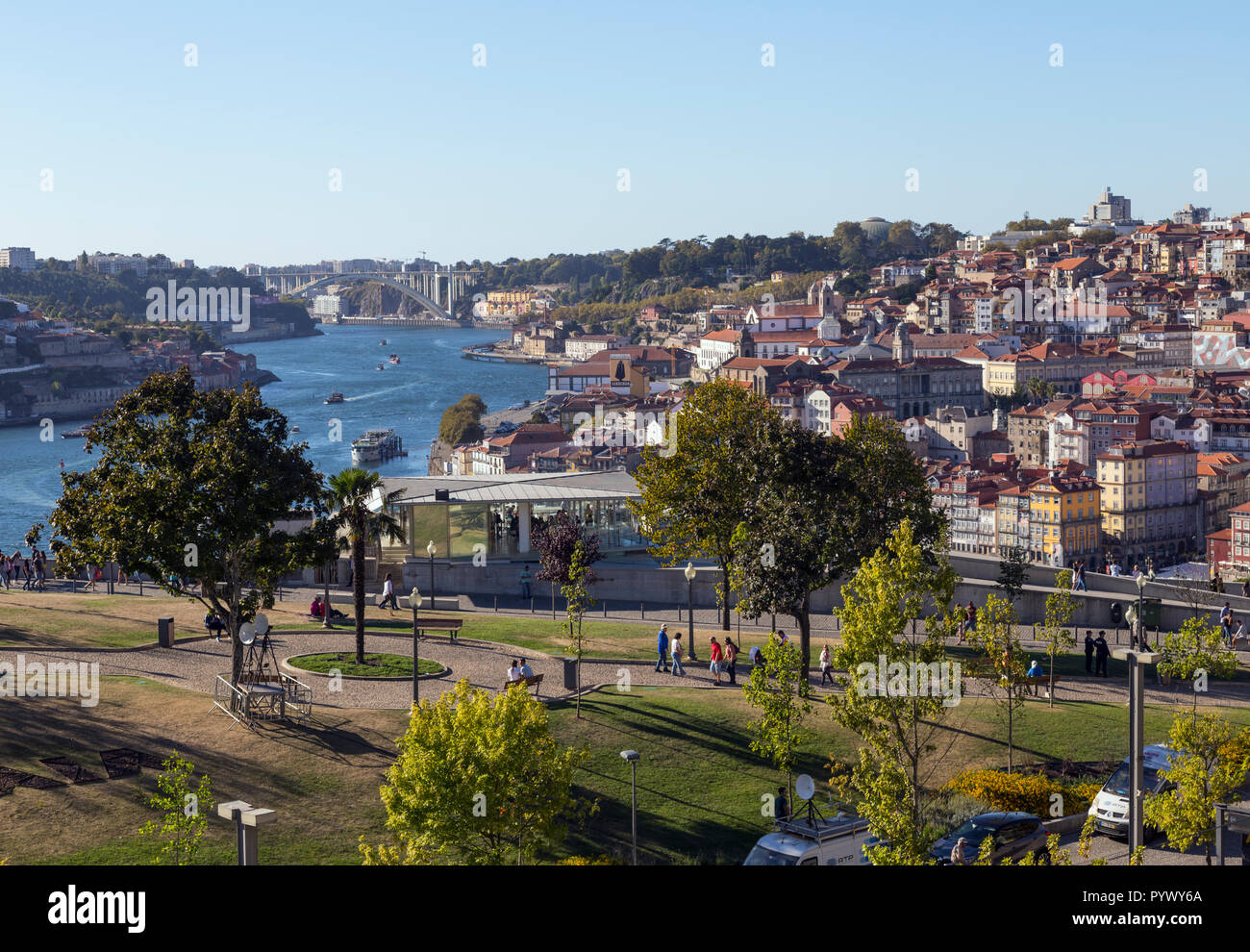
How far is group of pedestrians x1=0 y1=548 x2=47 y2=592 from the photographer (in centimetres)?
2203

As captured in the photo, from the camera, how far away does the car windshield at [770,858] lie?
1117cm

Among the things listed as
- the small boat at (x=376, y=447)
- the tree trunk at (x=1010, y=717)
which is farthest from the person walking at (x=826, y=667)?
the small boat at (x=376, y=447)

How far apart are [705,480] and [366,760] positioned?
8.24 m

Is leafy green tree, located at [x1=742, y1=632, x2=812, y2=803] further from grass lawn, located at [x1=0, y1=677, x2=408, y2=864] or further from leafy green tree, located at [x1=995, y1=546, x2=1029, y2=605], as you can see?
leafy green tree, located at [x1=995, y1=546, x2=1029, y2=605]

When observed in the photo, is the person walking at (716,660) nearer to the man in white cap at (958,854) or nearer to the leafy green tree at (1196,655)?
the leafy green tree at (1196,655)

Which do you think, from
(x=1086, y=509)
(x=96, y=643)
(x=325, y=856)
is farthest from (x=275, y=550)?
(x=1086, y=509)

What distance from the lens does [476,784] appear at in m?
10.2

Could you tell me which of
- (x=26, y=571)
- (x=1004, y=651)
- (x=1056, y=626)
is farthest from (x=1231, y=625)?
(x=26, y=571)

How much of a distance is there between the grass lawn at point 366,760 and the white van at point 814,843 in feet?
2.92

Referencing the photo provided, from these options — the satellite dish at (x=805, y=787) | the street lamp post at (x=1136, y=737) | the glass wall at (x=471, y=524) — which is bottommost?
the satellite dish at (x=805, y=787)

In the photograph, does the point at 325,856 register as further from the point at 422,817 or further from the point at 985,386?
the point at 985,386

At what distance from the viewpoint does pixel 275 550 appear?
1540 centimetres

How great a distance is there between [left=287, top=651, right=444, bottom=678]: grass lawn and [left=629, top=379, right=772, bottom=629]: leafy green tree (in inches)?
175
